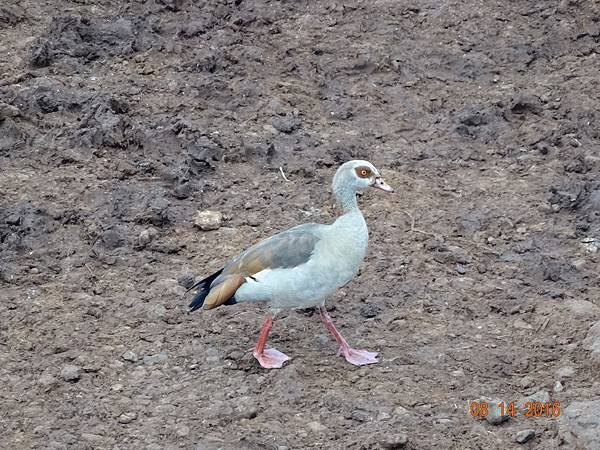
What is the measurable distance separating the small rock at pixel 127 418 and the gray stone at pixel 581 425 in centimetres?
246

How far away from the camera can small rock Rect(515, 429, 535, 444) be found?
215 inches

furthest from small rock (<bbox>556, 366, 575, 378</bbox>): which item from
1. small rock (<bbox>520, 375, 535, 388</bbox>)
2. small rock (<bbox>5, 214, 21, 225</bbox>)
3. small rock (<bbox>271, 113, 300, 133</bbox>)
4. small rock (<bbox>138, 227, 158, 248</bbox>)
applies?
small rock (<bbox>5, 214, 21, 225</bbox>)

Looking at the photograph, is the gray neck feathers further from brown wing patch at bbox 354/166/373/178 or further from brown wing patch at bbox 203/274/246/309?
brown wing patch at bbox 203/274/246/309

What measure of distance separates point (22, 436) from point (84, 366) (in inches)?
30.1

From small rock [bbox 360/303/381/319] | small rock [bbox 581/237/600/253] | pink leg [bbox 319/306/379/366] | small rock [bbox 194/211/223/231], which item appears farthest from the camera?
small rock [bbox 194/211/223/231]

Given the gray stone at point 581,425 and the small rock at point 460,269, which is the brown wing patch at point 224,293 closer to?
the small rock at point 460,269

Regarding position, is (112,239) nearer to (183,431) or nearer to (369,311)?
(369,311)

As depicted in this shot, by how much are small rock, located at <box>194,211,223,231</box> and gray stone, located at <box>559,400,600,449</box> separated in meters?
3.47

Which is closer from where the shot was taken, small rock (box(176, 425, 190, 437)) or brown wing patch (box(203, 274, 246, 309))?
small rock (box(176, 425, 190, 437))

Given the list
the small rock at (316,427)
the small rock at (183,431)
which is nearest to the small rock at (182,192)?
the small rock at (183,431)

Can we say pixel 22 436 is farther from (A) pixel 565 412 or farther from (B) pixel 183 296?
(A) pixel 565 412

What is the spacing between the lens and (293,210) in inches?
324

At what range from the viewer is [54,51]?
1019 cm

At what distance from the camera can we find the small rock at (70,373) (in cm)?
624
